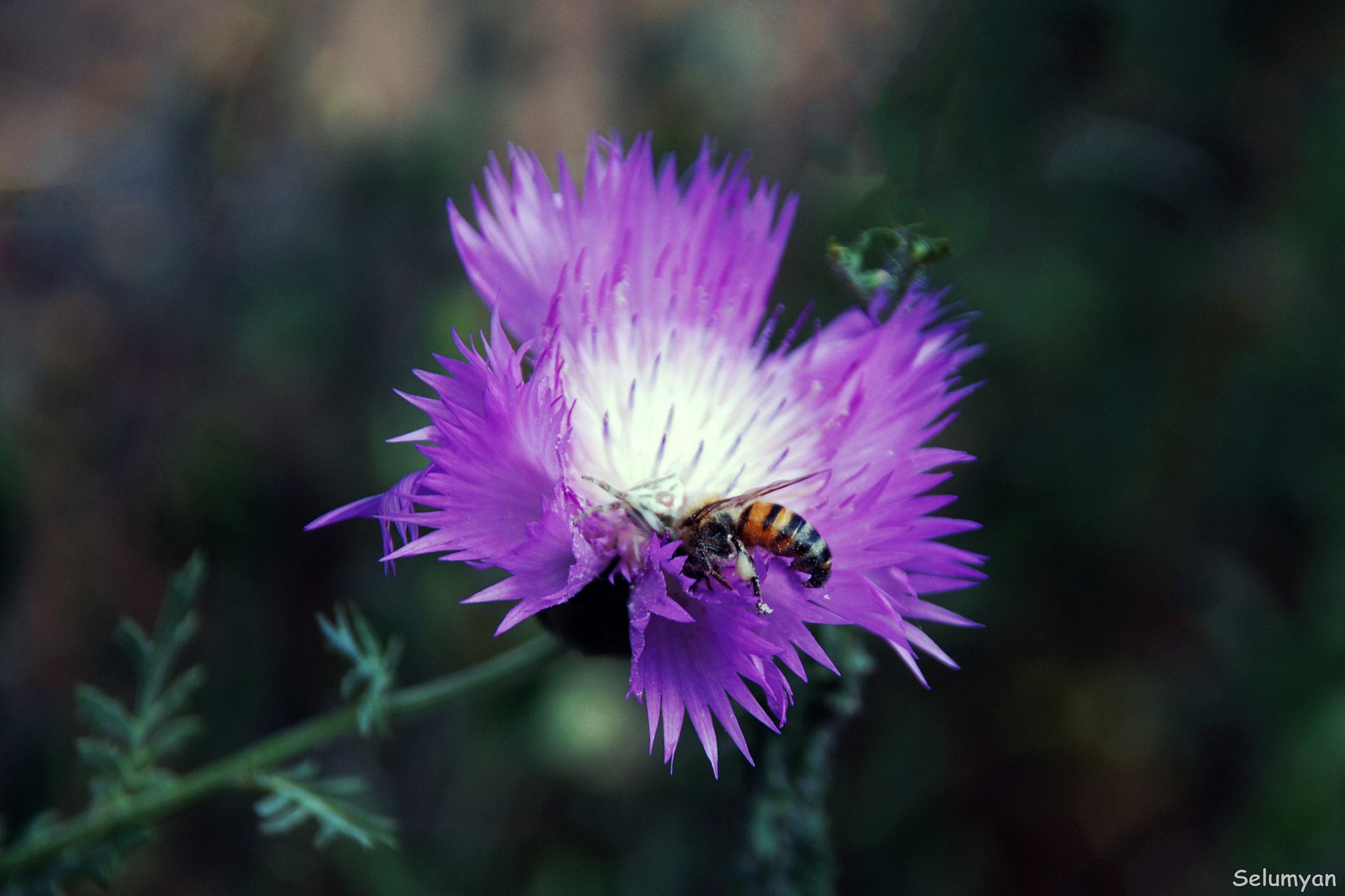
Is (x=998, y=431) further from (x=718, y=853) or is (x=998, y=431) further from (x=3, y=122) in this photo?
(x=3, y=122)

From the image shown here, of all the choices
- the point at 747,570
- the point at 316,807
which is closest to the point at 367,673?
the point at 316,807

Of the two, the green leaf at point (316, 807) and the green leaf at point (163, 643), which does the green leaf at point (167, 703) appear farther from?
the green leaf at point (316, 807)

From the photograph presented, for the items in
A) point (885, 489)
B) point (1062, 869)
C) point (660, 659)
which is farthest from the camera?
point (1062, 869)

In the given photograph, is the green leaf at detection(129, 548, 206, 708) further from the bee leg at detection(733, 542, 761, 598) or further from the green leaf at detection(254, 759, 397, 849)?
the bee leg at detection(733, 542, 761, 598)

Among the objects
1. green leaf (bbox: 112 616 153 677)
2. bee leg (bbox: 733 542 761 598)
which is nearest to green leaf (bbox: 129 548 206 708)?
green leaf (bbox: 112 616 153 677)

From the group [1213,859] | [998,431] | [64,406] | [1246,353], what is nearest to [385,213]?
[64,406]

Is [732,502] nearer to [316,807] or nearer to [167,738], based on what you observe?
[316,807]
